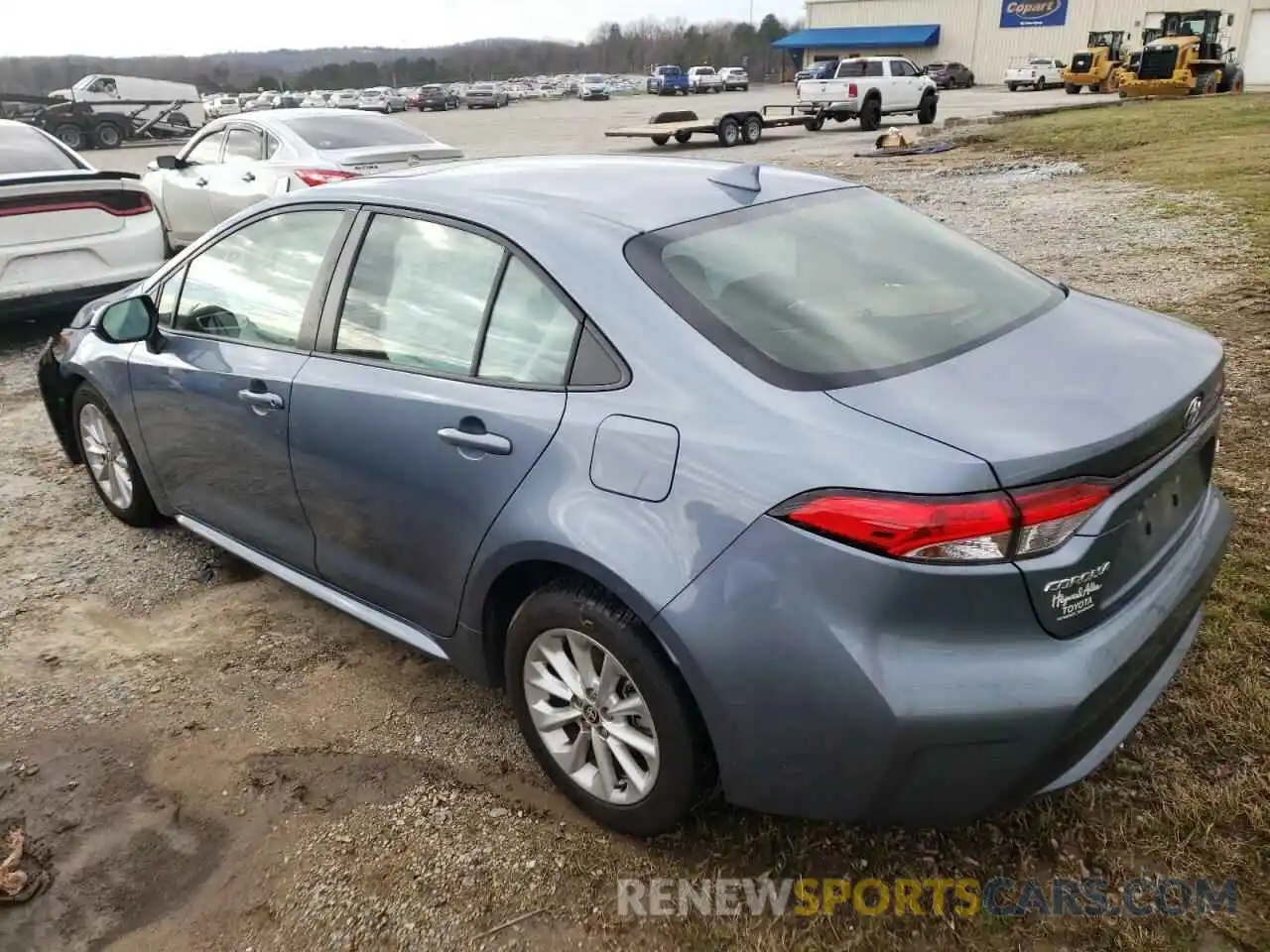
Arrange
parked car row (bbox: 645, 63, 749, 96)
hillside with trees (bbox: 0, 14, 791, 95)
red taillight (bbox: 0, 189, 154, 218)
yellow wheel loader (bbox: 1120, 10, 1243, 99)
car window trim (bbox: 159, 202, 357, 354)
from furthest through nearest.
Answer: hillside with trees (bbox: 0, 14, 791, 95) → parked car row (bbox: 645, 63, 749, 96) → yellow wheel loader (bbox: 1120, 10, 1243, 99) → red taillight (bbox: 0, 189, 154, 218) → car window trim (bbox: 159, 202, 357, 354)

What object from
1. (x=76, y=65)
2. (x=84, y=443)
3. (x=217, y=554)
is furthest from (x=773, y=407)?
(x=76, y=65)

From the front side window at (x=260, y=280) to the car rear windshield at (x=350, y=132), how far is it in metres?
5.93

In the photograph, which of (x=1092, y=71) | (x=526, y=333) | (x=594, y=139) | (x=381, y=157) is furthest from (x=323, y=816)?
(x=1092, y=71)

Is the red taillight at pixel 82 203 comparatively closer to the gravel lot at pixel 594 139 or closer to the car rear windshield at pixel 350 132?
the car rear windshield at pixel 350 132

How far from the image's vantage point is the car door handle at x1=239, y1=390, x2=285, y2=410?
10.1 ft

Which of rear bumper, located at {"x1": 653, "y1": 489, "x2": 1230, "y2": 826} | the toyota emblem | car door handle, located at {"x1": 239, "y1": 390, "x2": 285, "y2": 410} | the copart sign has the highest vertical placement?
the copart sign

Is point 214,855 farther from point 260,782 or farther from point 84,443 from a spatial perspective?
point 84,443

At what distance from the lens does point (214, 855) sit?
255 centimetres

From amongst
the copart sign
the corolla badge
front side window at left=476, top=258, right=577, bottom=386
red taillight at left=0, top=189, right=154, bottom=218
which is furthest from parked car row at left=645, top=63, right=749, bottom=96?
the corolla badge

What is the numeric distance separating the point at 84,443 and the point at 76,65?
12421 cm

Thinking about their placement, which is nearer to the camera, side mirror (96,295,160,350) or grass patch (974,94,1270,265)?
side mirror (96,295,160,350)

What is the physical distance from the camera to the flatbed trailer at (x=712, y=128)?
82.6 feet

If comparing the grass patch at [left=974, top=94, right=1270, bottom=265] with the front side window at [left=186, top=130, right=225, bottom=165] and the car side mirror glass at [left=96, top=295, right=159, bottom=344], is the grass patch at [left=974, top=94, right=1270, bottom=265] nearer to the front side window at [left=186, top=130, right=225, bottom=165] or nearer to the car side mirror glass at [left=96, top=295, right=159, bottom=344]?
the car side mirror glass at [left=96, top=295, right=159, bottom=344]

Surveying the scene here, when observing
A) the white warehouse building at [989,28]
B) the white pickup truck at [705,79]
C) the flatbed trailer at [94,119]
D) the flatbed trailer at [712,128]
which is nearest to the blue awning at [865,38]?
the white warehouse building at [989,28]
